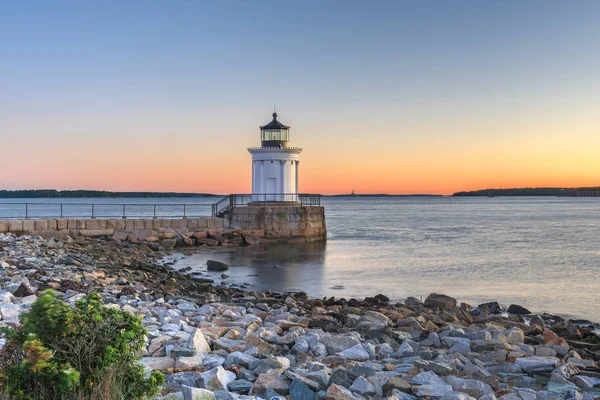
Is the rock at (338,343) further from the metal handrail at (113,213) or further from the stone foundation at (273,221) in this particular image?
the stone foundation at (273,221)

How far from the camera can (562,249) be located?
2595cm

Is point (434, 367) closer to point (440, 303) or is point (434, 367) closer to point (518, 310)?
point (440, 303)

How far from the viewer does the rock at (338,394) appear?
4232 millimetres

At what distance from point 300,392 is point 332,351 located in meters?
1.49

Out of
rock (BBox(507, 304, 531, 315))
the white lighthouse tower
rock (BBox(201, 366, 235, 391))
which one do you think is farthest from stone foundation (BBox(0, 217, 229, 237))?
rock (BBox(201, 366, 235, 391))

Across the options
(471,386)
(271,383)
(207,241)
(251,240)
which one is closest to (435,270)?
(251,240)

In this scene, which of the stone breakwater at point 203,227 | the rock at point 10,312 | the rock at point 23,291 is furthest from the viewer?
the stone breakwater at point 203,227

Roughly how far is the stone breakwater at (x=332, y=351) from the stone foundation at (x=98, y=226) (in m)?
12.9

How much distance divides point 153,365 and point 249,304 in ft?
15.1

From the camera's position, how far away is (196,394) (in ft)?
12.9

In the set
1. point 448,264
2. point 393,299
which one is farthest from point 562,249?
point 393,299

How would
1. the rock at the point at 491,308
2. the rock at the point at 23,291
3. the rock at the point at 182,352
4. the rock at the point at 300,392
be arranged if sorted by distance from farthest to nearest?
1. the rock at the point at 491,308
2. the rock at the point at 23,291
3. the rock at the point at 182,352
4. the rock at the point at 300,392

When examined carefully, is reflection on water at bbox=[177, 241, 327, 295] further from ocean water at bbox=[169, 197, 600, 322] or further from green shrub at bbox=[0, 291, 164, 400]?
green shrub at bbox=[0, 291, 164, 400]

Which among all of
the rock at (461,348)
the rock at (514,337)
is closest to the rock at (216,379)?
the rock at (461,348)
